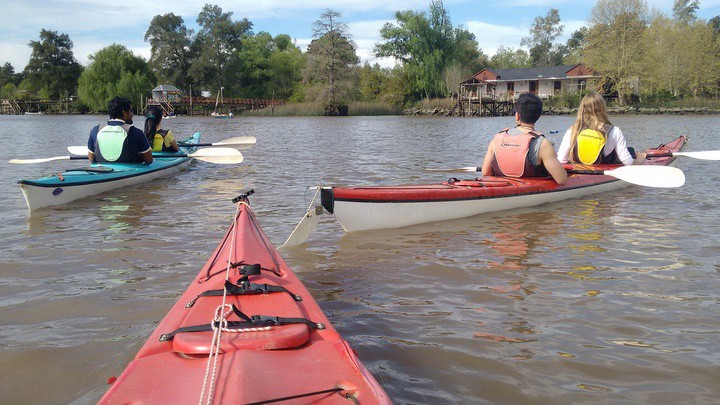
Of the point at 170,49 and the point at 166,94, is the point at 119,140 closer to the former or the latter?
the point at 166,94

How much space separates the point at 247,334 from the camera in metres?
2.02

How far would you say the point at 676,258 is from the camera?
15.6 ft

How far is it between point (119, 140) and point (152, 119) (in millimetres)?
1425

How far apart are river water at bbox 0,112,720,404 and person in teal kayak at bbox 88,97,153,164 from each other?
2.88 ft

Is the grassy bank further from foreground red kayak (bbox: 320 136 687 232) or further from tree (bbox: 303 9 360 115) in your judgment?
foreground red kayak (bbox: 320 136 687 232)

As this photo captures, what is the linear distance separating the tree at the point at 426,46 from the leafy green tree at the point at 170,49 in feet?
91.8

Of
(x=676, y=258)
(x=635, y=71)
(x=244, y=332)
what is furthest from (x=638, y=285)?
(x=635, y=71)

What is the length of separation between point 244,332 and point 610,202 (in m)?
6.60

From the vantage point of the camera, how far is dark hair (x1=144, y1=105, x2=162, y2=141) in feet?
30.7

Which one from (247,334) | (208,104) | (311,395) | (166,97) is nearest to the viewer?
(311,395)

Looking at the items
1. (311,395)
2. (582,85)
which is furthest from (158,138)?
(582,85)

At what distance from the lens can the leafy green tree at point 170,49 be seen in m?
73.8

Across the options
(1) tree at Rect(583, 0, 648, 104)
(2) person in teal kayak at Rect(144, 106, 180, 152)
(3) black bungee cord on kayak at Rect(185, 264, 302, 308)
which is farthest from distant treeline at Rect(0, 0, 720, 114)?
(3) black bungee cord on kayak at Rect(185, 264, 302, 308)

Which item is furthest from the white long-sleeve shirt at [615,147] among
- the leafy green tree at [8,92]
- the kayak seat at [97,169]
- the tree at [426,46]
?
the leafy green tree at [8,92]
